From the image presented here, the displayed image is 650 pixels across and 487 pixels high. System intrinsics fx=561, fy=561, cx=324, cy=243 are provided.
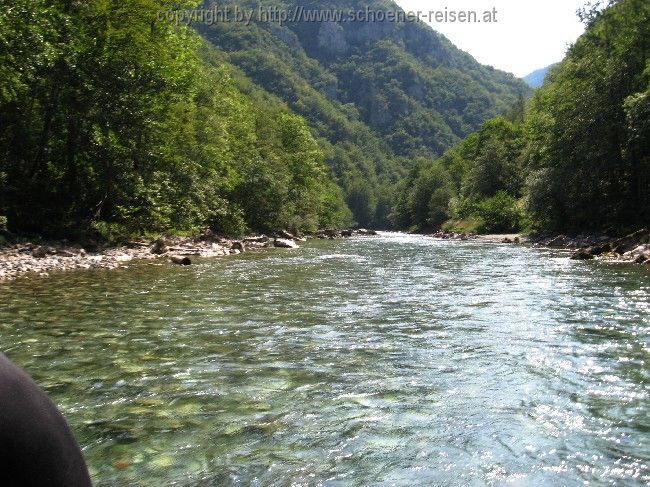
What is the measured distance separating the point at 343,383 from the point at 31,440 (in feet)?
20.1

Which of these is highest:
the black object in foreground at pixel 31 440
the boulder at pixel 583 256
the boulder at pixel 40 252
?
the black object in foreground at pixel 31 440

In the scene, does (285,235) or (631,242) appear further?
(285,235)

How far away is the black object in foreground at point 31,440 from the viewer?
1285mm

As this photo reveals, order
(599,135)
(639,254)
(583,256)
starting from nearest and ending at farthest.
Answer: (639,254) < (583,256) < (599,135)

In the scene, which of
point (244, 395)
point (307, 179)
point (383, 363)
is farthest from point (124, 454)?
point (307, 179)

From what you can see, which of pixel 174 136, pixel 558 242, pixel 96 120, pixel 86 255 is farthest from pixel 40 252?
pixel 558 242

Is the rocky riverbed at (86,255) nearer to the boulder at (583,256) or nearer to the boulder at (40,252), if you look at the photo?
the boulder at (40,252)

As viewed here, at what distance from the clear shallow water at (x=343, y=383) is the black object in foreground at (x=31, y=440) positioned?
3.50 m

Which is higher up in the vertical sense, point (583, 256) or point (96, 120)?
point (96, 120)

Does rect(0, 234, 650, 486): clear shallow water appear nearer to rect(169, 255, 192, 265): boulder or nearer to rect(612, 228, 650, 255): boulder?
rect(169, 255, 192, 265): boulder

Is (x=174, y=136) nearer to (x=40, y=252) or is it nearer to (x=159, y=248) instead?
(x=159, y=248)

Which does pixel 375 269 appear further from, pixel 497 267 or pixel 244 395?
pixel 244 395

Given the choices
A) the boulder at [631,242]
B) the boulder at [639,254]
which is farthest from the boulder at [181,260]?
the boulder at [631,242]

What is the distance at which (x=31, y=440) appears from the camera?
52.6 inches
